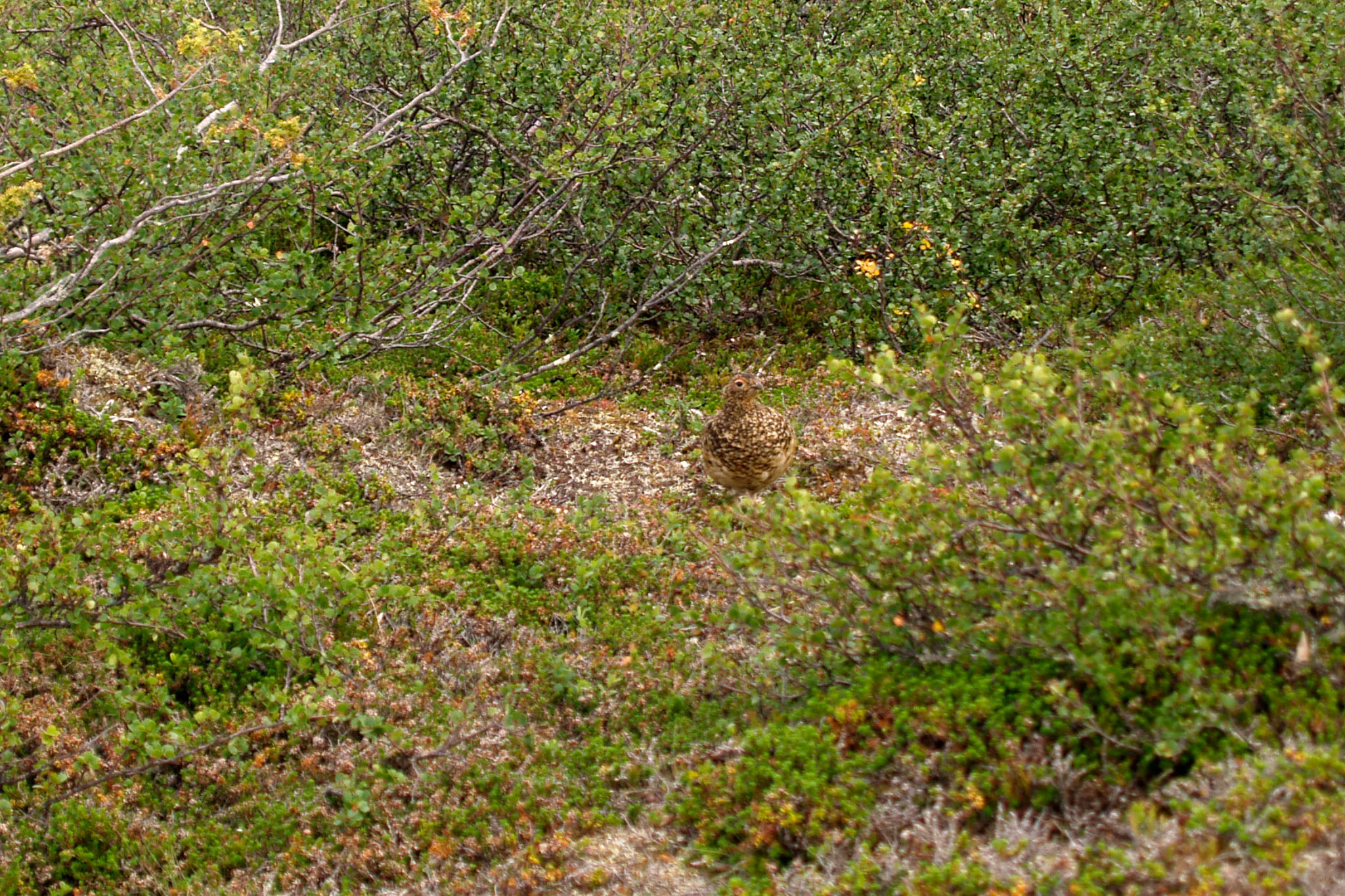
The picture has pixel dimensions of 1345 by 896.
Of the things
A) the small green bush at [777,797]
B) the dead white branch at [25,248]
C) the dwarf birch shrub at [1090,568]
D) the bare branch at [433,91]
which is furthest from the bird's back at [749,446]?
the dead white branch at [25,248]

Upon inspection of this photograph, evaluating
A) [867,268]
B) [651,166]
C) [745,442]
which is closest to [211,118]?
[651,166]

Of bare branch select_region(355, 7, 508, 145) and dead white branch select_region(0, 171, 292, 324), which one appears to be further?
bare branch select_region(355, 7, 508, 145)

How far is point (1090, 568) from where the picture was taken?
3697 millimetres

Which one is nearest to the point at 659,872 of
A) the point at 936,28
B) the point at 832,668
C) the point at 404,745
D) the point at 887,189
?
the point at 832,668

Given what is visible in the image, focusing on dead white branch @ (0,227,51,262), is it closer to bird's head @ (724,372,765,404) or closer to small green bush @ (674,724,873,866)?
bird's head @ (724,372,765,404)

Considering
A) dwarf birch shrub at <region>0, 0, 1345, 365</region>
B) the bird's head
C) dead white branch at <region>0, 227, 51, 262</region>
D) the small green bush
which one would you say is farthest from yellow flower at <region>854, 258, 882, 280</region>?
dead white branch at <region>0, 227, 51, 262</region>

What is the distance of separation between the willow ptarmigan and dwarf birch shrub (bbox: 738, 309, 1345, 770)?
1666 millimetres

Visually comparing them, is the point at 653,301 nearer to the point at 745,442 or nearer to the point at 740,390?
the point at 740,390

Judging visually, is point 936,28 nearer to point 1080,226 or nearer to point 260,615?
point 1080,226

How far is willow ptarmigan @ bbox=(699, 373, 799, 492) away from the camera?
6.43 meters

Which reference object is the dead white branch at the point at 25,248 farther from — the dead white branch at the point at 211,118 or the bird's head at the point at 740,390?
the bird's head at the point at 740,390

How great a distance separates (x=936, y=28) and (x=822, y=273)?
2.26 metres

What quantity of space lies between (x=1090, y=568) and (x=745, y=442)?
2857mm

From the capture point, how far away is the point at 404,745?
464 centimetres
